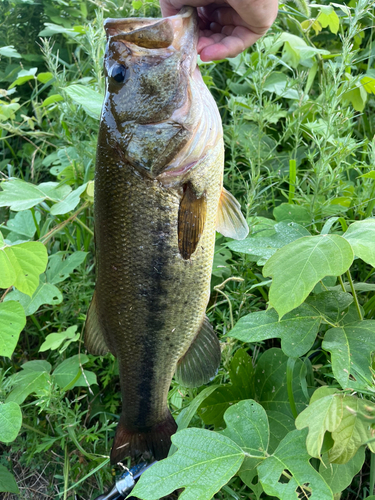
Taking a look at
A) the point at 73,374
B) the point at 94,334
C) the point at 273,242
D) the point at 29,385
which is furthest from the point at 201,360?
the point at 29,385

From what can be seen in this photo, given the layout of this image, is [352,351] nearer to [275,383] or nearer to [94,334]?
[275,383]

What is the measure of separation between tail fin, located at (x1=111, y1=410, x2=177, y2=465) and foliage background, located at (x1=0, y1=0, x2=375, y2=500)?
0.09 meters

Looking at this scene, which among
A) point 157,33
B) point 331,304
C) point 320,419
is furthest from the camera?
point 331,304

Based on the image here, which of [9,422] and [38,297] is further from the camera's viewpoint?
[38,297]

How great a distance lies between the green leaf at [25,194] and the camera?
2.32 metres

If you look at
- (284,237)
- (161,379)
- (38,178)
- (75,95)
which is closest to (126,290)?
(161,379)

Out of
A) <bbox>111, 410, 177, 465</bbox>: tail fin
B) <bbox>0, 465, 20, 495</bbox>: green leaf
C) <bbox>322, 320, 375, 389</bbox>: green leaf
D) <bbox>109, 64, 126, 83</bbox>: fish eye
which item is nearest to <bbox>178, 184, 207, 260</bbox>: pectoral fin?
<bbox>109, 64, 126, 83</bbox>: fish eye

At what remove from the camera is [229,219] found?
1796mm

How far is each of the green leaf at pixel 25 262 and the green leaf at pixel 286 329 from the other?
2.80 ft

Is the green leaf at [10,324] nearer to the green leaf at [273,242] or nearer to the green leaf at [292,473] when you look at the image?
the green leaf at [273,242]

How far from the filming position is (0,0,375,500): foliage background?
4.58 feet

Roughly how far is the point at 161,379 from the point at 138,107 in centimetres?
113

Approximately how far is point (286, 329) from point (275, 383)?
1.28ft

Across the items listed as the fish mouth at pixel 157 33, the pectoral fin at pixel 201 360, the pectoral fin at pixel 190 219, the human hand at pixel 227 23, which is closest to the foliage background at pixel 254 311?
the pectoral fin at pixel 201 360
